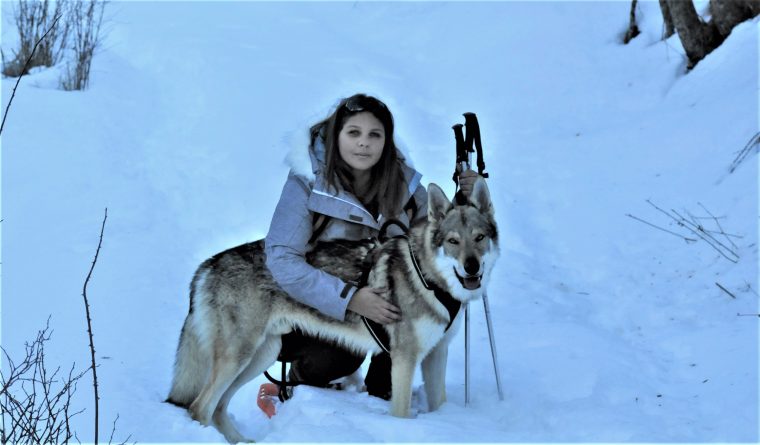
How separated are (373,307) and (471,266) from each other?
1.49ft

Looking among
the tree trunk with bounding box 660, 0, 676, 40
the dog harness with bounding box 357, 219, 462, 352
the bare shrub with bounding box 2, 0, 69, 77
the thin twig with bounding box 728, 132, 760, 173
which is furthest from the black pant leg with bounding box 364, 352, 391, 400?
the tree trunk with bounding box 660, 0, 676, 40

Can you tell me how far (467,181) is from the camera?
3.47 m

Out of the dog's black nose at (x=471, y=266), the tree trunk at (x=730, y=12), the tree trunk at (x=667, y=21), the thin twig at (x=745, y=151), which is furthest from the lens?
the tree trunk at (x=667, y=21)

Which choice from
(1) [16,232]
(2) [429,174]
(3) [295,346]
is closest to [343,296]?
(3) [295,346]

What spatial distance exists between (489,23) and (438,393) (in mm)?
7700

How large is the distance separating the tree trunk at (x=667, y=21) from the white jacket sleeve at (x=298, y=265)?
6520 mm

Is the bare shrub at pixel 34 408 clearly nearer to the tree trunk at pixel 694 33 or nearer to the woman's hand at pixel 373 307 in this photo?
the woman's hand at pixel 373 307

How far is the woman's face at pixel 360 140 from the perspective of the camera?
10.9 feet

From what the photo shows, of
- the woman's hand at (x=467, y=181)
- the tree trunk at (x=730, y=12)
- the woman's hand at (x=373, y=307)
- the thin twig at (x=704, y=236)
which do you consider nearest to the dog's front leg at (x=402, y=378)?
the woman's hand at (x=373, y=307)

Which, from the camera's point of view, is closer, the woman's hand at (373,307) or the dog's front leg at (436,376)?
the woman's hand at (373,307)

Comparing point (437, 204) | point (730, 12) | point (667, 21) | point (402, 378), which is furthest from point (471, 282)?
point (667, 21)

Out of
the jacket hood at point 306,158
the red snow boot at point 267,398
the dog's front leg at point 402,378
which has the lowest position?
the red snow boot at point 267,398

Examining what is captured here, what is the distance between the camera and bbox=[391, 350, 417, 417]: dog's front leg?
3.14 m

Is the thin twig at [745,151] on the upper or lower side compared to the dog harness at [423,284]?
upper
